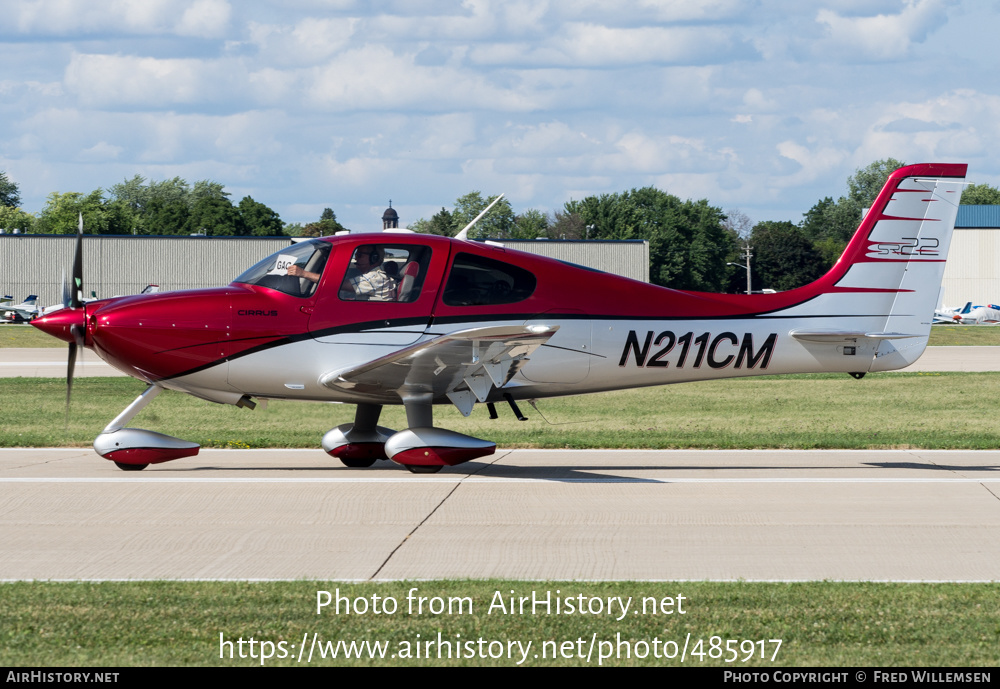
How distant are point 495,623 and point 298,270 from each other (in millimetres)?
6671

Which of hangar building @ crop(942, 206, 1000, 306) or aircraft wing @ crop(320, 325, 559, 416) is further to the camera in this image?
hangar building @ crop(942, 206, 1000, 306)

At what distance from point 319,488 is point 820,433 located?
831 cm

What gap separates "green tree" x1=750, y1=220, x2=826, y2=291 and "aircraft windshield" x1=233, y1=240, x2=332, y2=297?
112 m

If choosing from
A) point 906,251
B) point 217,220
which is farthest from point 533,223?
point 906,251

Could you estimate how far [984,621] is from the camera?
19.5ft

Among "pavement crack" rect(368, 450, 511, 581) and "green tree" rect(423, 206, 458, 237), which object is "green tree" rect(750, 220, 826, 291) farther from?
"pavement crack" rect(368, 450, 511, 581)

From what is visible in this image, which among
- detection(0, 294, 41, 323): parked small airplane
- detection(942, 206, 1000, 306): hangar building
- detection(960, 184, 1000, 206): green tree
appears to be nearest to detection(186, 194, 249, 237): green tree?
detection(0, 294, 41, 323): parked small airplane

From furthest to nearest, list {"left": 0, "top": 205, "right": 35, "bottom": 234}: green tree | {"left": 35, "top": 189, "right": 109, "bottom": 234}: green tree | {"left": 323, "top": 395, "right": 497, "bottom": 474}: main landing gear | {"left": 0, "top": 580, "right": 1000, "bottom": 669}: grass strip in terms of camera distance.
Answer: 1. {"left": 0, "top": 205, "right": 35, "bottom": 234}: green tree
2. {"left": 35, "top": 189, "right": 109, "bottom": 234}: green tree
3. {"left": 323, "top": 395, "right": 497, "bottom": 474}: main landing gear
4. {"left": 0, "top": 580, "right": 1000, "bottom": 669}: grass strip

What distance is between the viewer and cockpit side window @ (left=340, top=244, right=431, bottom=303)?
11.8 metres

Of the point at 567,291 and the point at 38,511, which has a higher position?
the point at 567,291

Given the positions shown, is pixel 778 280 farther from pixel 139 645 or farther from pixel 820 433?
pixel 139 645

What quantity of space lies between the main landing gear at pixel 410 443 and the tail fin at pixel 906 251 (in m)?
4.90

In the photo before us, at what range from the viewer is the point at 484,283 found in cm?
1198

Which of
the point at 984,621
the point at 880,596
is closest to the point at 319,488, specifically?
the point at 880,596
